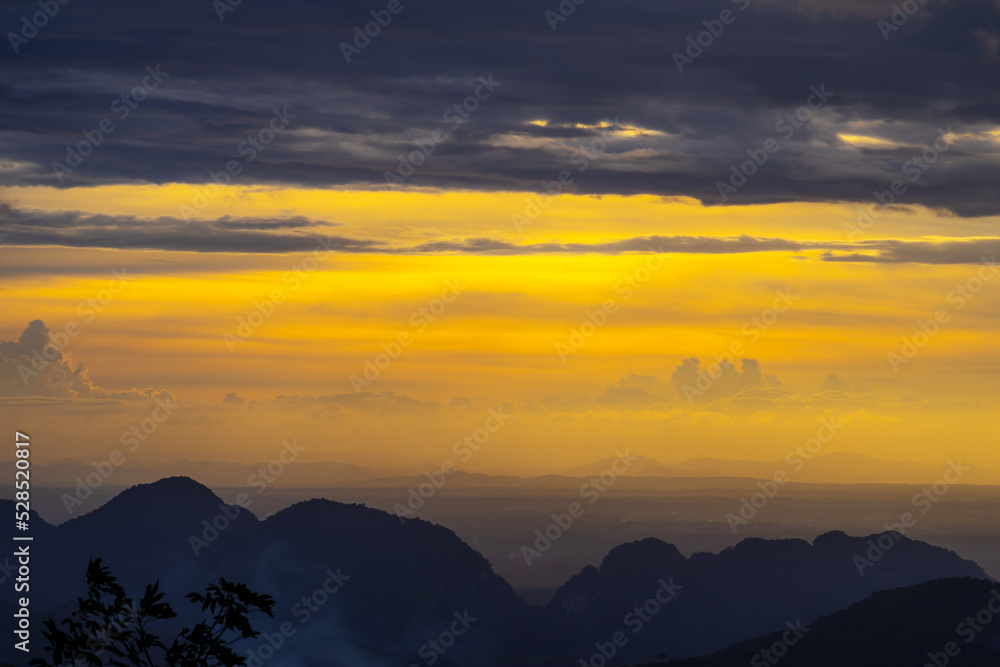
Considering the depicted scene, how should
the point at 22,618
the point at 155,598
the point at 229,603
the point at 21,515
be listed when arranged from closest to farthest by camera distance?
the point at 155,598
the point at 229,603
the point at 22,618
the point at 21,515

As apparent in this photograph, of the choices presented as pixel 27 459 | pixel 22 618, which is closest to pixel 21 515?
pixel 27 459

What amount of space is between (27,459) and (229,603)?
133 feet

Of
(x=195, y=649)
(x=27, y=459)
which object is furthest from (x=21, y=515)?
(x=195, y=649)

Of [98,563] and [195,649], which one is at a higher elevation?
[98,563]

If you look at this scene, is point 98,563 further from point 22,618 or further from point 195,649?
point 22,618

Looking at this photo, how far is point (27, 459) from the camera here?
7744cm

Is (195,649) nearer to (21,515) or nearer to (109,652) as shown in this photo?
(109,652)

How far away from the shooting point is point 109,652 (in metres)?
42.0

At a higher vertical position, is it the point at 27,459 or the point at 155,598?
the point at 155,598

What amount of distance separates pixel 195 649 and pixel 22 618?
32.2 m

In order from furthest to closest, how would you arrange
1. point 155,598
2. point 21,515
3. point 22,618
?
point 21,515, point 22,618, point 155,598

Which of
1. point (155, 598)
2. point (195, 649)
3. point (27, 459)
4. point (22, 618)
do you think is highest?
point (155, 598)

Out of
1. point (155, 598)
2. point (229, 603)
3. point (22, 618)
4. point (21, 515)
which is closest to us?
point (155, 598)

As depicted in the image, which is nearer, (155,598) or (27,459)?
(155,598)
